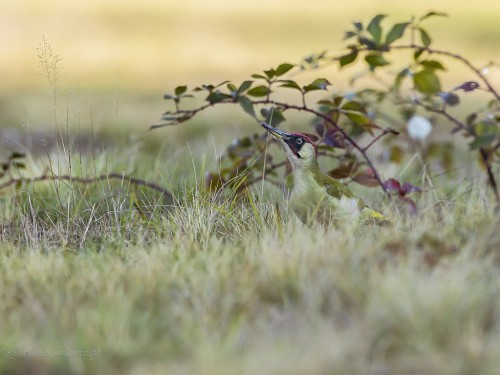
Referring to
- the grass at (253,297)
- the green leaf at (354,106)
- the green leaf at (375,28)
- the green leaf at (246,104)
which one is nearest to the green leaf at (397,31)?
the green leaf at (375,28)

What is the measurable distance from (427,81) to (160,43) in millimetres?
11696

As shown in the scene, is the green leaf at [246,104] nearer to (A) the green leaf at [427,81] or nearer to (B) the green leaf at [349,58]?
(B) the green leaf at [349,58]

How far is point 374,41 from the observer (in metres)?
4.83

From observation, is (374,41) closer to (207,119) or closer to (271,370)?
(271,370)

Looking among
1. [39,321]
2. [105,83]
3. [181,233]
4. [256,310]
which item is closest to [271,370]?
[256,310]

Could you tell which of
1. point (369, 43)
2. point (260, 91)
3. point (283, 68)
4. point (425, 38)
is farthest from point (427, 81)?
point (260, 91)

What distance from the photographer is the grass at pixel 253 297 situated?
2.96 meters

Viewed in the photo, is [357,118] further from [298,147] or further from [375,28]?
[298,147]

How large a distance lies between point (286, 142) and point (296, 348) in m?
1.57

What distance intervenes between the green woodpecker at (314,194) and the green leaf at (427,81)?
78cm

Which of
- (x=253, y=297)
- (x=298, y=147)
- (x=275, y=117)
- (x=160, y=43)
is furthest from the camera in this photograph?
(x=160, y=43)

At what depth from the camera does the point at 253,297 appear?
339 cm

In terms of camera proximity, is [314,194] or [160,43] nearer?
[314,194]

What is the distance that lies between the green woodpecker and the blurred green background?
17.4 feet
